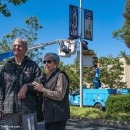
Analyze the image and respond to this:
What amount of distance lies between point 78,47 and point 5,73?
41.0ft

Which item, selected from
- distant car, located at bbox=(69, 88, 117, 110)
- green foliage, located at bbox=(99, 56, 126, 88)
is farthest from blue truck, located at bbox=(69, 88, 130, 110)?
green foliage, located at bbox=(99, 56, 126, 88)

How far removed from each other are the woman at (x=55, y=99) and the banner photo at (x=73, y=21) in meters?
12.2

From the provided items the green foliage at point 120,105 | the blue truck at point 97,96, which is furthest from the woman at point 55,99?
the blue truck at point 97,96

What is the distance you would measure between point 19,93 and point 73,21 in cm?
1285

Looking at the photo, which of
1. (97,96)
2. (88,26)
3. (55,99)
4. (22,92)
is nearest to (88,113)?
(88,26)

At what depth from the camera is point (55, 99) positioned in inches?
156

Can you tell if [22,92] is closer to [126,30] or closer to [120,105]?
[120,105]

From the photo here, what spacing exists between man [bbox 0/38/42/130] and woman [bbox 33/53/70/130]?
137 mm

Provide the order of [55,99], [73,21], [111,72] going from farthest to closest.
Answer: [111,72]
[73,21]
[55,99]

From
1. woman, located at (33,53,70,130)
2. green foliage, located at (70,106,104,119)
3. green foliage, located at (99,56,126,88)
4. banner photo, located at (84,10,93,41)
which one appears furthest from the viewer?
green foliage, located at (99,56,126,88)

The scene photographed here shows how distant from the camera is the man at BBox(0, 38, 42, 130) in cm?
390

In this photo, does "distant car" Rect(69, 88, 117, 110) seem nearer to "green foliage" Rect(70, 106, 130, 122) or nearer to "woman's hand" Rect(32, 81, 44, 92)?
"green foliage" Rect(70, 106, 130, 122)


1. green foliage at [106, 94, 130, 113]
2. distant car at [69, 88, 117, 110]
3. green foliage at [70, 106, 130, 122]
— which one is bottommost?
green foliage at [70, 106, 130, 122]

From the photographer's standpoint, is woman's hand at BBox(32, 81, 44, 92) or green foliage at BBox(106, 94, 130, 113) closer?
woman's hand at BBox(32, 81, 44, 92)
